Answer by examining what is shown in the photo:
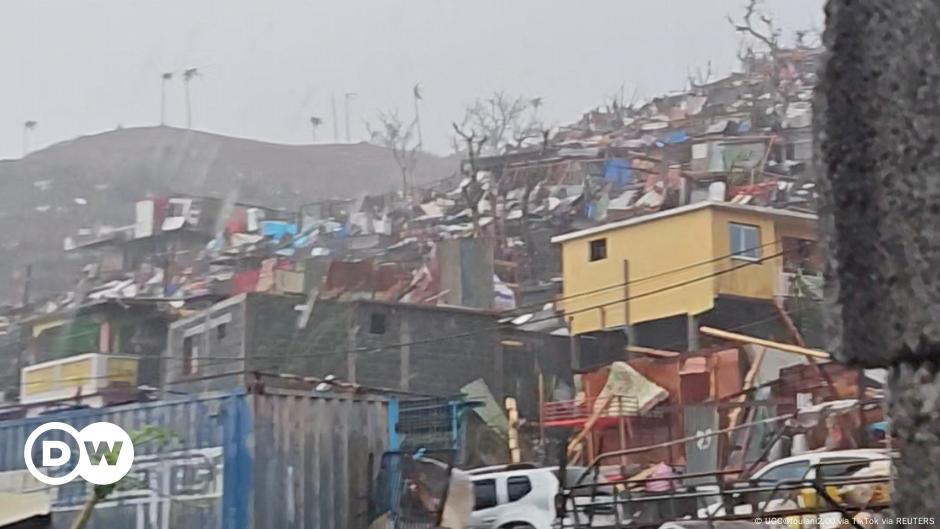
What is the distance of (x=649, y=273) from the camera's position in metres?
18.8

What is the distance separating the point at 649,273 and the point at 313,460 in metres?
9.42

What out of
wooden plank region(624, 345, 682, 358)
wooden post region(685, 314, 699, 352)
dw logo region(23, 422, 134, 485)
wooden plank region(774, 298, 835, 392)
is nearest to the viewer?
dw logo region(23, 422, 134, 485)

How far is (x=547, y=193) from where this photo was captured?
26.3 meters

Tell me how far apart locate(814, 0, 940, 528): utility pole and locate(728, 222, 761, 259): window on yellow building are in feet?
58.4

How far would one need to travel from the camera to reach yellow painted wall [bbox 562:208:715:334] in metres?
18.4

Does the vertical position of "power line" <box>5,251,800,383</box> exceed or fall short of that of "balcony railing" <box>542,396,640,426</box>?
it exceeds it

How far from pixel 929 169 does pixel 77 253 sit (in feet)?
93.3

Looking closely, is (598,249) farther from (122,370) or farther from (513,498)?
(513,498)

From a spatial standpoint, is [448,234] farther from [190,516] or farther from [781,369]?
[190,516]

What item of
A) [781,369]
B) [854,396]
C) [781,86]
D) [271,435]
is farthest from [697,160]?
[271,435]

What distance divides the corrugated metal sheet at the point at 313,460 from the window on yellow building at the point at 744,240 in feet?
29.3

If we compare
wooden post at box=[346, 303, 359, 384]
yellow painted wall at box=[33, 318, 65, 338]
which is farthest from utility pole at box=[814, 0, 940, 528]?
yellow painted wall at box=[33, 318, 65, 338]

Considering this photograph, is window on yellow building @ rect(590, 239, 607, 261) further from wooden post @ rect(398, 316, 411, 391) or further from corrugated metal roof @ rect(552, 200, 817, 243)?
wooden post @ rect(398, 316, 411, 391)


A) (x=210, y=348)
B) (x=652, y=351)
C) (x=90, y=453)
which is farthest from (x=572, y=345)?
(x=90, y=453)
